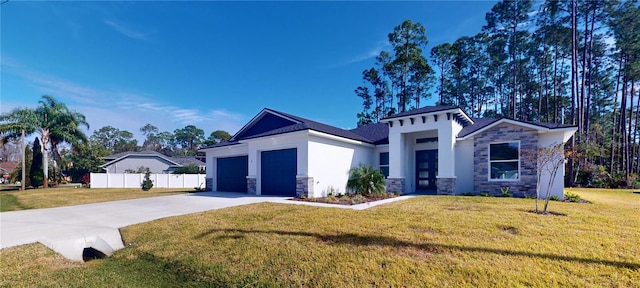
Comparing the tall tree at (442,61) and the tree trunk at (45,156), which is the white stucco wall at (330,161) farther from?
the tree trunk at (45,156)

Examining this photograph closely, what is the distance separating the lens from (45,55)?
14750mm

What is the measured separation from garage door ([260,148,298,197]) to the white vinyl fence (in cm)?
1255

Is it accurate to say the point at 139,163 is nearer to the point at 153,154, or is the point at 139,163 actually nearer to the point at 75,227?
the point at 153,154

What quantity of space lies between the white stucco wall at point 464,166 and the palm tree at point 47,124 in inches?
1347

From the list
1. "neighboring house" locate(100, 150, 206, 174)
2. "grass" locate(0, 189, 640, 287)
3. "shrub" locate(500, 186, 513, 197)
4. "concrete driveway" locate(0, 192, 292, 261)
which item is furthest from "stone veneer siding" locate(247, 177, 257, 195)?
"neighboring house" locate(100, 150, 206, 174)

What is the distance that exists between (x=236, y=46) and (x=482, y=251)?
56.0 feet

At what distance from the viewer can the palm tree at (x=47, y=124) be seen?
2427 centimetres

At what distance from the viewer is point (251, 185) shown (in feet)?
48.5

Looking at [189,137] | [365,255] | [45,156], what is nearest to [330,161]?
[365,255]

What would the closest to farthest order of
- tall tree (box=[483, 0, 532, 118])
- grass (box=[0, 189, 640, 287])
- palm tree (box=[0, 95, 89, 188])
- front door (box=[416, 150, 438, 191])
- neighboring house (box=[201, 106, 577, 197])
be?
grass (box=[0, 189, 640, 287])
neighboring house (box=[201, 106, 577, 197])
front door (box=[416, 150, 438, 191])
tall tree (box=[483, 0, 532, 118])
palm tree (box=[0, 95, 89, 188])

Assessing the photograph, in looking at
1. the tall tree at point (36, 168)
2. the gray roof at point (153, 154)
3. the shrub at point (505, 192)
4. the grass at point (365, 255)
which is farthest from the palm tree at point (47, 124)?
the shrub at point (505, 192)

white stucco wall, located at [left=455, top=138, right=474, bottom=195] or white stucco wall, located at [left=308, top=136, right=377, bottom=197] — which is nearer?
white stucco wall, located at [left=308, top=136, right=377, bottom=197]

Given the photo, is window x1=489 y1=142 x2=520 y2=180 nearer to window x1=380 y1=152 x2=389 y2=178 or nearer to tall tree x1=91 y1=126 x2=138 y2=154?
window x1=380 y1=152 x2=389 y2=178

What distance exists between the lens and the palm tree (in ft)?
79.6
